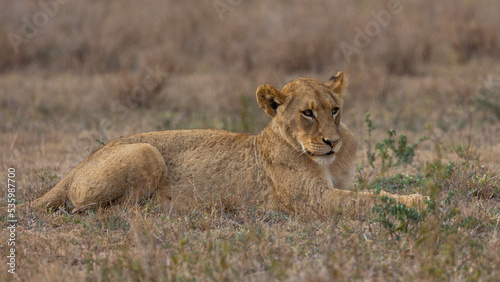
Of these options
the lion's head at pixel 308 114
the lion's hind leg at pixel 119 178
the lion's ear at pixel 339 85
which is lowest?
the lion's hind leg at pixel 119 178

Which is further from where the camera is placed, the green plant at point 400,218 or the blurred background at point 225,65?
the blurred background at point 225,65

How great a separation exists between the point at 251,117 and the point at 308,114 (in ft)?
12.6

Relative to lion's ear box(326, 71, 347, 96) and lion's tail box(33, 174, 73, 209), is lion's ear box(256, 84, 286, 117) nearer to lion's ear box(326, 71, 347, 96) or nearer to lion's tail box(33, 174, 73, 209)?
lion's ear box(326, 71, 347, 96)

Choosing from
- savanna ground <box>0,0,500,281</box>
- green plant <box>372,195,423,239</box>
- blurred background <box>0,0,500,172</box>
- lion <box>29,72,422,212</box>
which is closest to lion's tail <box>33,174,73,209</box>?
lion <box>29,72,422,212</box>

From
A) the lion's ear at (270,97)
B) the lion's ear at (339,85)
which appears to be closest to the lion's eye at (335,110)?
the lion's ear at (339,85)

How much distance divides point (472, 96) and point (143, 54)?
22.7 ft

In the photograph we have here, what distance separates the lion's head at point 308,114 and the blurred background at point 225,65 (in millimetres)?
2918

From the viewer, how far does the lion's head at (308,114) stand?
501cm

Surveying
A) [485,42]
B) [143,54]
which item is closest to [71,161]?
[143,54]

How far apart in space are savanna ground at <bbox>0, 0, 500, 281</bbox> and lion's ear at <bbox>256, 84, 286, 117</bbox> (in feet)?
3.04

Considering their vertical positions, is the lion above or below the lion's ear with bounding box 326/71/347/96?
below

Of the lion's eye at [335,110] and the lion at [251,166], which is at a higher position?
the lion's eye at [335,110]

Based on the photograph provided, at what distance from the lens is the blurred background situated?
948 cm

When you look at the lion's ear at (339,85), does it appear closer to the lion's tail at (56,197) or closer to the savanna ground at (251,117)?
the savanna ground at (251,117)
